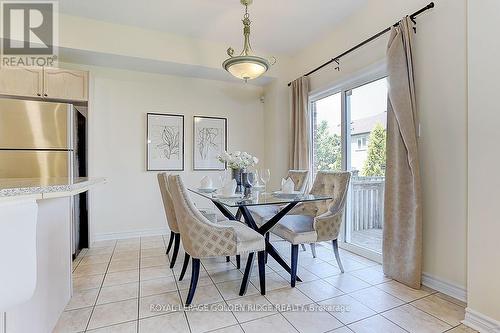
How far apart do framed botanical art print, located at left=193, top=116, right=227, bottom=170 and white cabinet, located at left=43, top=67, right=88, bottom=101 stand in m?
1.57

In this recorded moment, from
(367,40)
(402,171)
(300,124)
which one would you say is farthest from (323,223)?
(367,40)

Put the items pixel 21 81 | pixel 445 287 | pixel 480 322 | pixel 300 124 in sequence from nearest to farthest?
1. pixel 480 322
2. pixel 445 287
3. pixel 21 81
4. pixel 300 124

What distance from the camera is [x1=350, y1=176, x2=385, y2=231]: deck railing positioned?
9.56 feet

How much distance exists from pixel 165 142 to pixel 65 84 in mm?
1439

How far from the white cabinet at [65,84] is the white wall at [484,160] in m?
3.96

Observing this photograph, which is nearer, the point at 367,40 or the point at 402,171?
the point at 402,171

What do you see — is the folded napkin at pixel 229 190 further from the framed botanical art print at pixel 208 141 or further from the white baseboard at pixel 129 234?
the white baseboard at pixel 129 234

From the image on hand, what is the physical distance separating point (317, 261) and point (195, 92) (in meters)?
3.13

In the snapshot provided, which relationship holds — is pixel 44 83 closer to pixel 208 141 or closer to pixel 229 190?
pixel 208 141

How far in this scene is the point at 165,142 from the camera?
13.4ft

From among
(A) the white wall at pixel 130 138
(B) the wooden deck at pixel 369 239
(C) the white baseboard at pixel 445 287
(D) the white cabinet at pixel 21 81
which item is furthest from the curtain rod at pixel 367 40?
(D) the white cabinet at pixel 21 81

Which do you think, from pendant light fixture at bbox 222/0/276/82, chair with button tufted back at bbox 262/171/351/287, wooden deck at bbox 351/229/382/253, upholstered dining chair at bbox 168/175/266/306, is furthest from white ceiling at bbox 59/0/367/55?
wooden deck at bbox 351/229/382/253

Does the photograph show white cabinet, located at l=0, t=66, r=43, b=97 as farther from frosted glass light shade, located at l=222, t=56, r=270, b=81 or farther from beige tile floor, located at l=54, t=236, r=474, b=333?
frosted glass light shade, located at l=222, t=56, r=270, b=81

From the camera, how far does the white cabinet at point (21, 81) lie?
2973 millimetres
